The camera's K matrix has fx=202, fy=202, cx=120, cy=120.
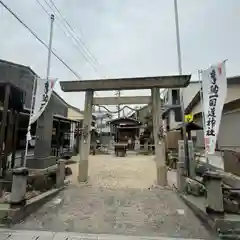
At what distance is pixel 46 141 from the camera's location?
10.4m

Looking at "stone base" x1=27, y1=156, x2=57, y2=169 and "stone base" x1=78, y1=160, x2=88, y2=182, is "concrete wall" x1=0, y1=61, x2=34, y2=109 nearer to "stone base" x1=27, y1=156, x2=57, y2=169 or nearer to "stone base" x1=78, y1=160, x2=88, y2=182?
"stone base" x1=27, y1=156, x2=57, y2=169

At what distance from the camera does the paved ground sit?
412 centimetres

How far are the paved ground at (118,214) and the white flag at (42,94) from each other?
3.08 metres

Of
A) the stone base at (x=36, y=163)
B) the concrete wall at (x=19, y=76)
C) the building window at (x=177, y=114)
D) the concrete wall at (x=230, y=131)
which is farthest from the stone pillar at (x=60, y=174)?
the building window at (x=177, y=114)

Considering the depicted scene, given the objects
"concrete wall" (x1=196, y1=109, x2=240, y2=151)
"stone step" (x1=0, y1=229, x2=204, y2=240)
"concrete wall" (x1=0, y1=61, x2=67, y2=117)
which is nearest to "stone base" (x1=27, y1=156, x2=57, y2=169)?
"concrete wall" (x1=0, y1=61, x2=67, y2=117)

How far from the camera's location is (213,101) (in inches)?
237

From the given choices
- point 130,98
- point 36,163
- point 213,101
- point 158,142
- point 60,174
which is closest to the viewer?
point 213,101

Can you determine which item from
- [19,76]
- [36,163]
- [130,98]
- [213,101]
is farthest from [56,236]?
[19,76]

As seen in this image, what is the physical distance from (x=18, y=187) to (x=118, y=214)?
95.6 inches

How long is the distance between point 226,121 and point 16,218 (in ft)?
38.1

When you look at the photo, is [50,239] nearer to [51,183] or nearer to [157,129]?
[51,183]

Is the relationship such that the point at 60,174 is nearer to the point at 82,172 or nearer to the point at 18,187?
the point at 82,172

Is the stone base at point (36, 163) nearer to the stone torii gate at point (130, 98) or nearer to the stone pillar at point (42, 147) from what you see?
the stone pillar at point (42, 147)

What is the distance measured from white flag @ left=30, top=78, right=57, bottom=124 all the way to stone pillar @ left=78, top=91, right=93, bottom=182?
179 cm
